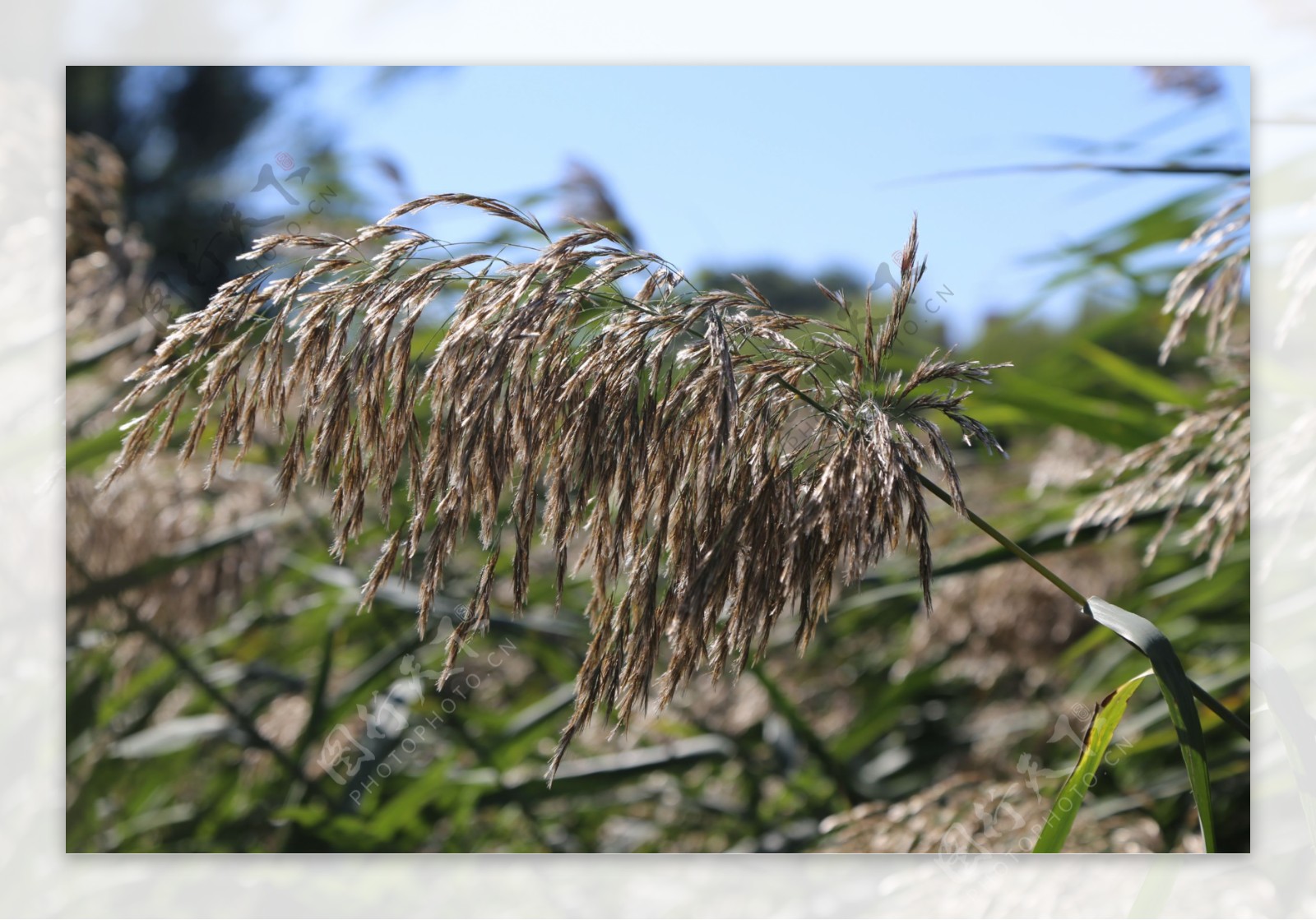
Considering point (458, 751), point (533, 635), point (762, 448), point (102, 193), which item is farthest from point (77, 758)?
point (762, 448)

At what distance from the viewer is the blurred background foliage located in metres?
1.32

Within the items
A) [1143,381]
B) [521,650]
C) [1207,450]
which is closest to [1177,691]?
[1207,450]

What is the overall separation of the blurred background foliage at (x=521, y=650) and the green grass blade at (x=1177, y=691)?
18.3 inches

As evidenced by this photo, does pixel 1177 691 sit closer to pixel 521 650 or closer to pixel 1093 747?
pixel 1093 747

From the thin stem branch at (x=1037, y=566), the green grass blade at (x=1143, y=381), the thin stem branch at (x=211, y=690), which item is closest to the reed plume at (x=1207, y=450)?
the green grass blade at (x=1143, y=381)

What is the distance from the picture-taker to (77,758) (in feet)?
4.58

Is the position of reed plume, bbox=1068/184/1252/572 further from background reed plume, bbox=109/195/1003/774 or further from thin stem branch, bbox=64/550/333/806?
thin stem branch, bbox=64/550/333/806

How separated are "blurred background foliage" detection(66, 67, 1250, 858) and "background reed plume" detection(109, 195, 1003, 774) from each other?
0.49m

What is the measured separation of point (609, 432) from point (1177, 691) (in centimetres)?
41

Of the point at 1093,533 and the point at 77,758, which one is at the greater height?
the point at 1093,533

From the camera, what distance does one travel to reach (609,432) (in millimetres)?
747

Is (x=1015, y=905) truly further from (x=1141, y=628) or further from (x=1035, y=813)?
(x=1141, y=628)

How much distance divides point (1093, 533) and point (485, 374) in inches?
29.9

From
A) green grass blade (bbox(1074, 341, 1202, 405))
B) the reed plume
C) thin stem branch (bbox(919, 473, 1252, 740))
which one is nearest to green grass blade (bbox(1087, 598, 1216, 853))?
thin stem branch (bbox(919, 473, 1252, 740))
